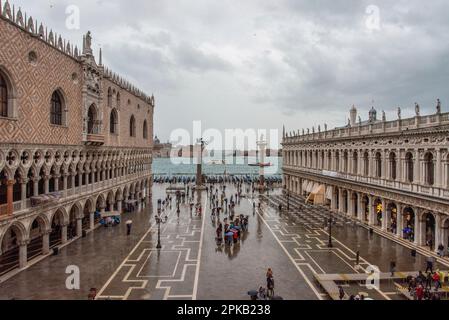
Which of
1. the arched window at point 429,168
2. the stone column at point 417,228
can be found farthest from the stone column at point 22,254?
the arched window at point 429,168

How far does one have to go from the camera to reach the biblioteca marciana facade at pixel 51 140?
72.2ft

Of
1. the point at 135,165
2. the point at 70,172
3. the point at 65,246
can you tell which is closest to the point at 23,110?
the point at 70,172

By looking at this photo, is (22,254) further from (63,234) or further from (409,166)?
(409,166)

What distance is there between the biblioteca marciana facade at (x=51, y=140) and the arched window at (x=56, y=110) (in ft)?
0.26

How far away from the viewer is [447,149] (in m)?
24.7

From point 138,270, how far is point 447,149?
73.3ft

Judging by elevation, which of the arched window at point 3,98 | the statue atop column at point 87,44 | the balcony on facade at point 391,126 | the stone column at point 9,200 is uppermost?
the statue atop column at point 87,44

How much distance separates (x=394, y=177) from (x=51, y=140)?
94.7 feet

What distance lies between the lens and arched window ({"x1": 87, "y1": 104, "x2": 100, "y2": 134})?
35.2 meters

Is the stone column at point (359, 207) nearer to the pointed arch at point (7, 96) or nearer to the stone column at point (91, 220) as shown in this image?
the stone column at point (91, 220)

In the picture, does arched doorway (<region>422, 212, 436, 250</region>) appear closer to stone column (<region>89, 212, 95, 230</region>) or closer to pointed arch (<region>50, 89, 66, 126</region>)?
stone column (<region>89, 212, 95, 230</region>)

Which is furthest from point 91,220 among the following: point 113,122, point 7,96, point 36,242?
point 7,96

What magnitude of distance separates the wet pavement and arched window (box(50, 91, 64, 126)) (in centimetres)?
999

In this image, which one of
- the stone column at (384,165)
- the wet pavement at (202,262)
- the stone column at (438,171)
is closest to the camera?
the wet pavement at (202,262)
